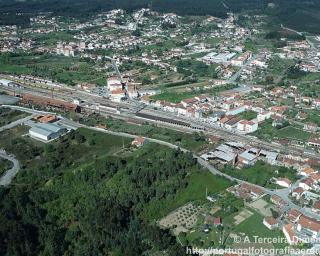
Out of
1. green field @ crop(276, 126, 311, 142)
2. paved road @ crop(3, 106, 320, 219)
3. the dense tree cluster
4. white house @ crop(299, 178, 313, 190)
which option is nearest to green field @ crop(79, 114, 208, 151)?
paved road @ crop(3, 106, 320, 219)

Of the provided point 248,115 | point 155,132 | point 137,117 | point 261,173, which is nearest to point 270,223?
point 261,173

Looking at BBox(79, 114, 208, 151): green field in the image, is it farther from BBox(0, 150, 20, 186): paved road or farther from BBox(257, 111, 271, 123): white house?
BBox(0, 150, 20, 186): paved road

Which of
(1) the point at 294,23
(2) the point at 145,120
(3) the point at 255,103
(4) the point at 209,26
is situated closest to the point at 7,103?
(2) the point at 145,120

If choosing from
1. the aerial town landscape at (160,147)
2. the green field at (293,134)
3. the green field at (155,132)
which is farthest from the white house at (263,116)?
the green field at (155,132)

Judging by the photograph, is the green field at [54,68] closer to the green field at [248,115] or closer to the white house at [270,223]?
the green field at [248,115]

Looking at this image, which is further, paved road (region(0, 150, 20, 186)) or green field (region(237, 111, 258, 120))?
green field (region(237, 111, 258, 120))

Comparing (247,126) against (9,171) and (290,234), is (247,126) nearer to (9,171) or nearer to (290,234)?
(290,234)
